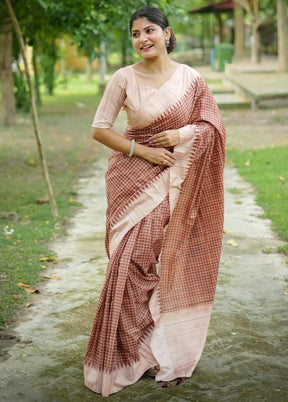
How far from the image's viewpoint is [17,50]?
611 inches

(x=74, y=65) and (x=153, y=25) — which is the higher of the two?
(x=153, y=25)

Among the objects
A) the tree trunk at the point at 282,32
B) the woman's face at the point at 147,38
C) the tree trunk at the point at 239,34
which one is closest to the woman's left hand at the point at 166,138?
the woman's face at the point at 147,38

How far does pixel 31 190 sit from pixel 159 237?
527cm

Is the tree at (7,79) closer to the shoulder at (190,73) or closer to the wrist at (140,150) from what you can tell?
the shoulder at (190,73)

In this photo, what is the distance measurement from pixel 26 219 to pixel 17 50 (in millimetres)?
9458

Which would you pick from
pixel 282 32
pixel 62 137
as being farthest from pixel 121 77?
pixel 282 32

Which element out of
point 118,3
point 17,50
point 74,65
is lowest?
point 74,65

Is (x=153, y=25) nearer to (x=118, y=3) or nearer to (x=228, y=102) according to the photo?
(x=118, y=3)

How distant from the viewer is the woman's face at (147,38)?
3.33 metres

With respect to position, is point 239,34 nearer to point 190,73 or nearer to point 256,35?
point 256,35

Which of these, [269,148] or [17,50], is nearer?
[269,148]

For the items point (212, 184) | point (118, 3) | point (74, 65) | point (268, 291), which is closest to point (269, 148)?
point (118, 3)

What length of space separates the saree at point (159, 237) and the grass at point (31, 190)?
4.03 ft

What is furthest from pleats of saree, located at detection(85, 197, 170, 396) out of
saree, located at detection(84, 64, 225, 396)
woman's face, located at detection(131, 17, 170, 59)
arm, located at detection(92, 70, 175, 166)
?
woman's face, located at detection(131, 17, 170, 59)
